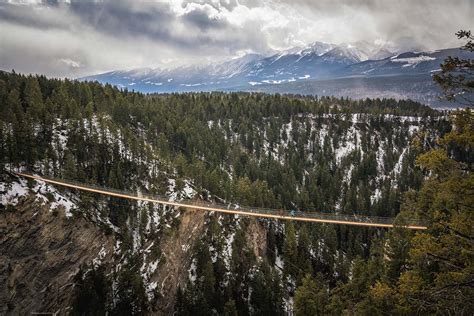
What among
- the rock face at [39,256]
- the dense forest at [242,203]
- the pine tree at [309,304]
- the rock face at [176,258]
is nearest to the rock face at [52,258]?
the rock face at [39,256]

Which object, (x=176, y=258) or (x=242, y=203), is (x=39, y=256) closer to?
(x=176, y=258)

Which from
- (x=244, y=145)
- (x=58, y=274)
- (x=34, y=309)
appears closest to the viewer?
(x=34, y=309)

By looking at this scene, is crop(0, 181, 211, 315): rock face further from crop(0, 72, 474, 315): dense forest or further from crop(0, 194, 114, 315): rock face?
crop(0, 72, 474, 315): dense forest

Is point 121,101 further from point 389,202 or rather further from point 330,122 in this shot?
point 330,122

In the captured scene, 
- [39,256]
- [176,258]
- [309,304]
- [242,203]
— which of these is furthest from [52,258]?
[242,203]

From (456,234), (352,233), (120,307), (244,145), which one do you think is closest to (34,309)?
(120,307)

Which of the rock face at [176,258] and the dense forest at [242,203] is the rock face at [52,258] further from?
the dense forest at [242,203]

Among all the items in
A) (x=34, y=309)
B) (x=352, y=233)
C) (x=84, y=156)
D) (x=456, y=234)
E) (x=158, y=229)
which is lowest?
(x=352, y=233)
